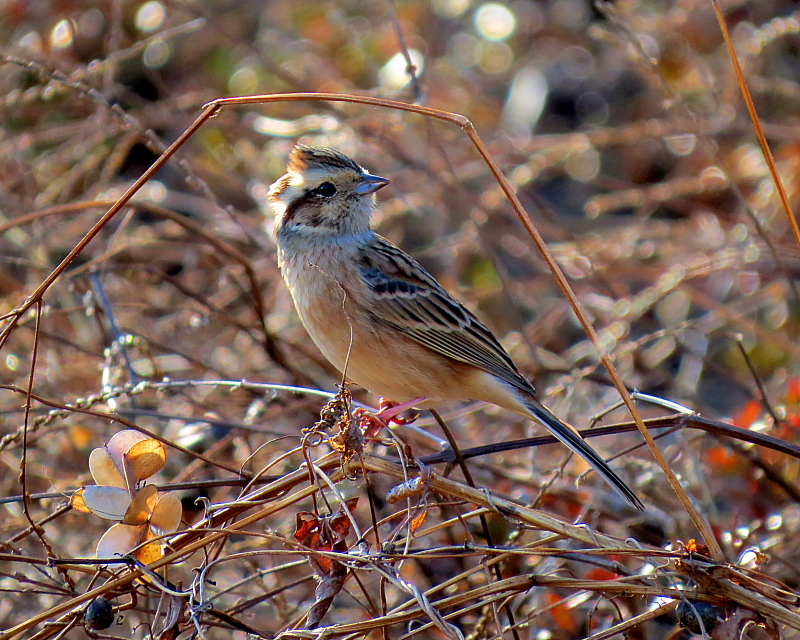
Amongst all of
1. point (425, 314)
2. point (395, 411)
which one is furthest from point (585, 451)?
point (425, 314)

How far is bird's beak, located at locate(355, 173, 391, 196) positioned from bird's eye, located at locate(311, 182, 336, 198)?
107mm

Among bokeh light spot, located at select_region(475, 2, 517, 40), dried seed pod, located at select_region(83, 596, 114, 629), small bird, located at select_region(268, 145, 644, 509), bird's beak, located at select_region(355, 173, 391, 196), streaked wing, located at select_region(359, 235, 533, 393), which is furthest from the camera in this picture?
bokeh light spot, located at select_region(475, 2, 517, 40)

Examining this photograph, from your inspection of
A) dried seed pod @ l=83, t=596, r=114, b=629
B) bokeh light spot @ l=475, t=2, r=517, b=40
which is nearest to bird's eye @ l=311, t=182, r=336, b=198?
dried seed pod @ l=83, t=596, r=114, b=629

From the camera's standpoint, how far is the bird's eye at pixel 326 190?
409cm

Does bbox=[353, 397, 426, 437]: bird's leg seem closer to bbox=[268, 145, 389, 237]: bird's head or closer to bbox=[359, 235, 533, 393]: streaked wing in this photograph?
bbox=[359, 235, 533, 393]: streaked wing

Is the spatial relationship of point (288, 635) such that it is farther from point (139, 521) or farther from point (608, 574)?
point (608, 574)

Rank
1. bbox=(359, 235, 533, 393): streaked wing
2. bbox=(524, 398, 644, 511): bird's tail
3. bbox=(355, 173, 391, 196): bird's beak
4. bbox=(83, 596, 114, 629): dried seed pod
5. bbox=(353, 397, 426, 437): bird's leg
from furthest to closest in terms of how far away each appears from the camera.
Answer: bbox=(355, 173, 391, 196): bird's beak < bbox=(359, 235, 533, 393): streaked wing < bbox=(353, 397, 426, 437): bird's leg < bbox=(524, 398, 644, 511): bird's tail < bbox=(83, 596, 114, 629): dried seed pod

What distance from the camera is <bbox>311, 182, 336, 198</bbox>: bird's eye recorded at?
409 cm

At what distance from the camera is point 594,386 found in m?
4.97

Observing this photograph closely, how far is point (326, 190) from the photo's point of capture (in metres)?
4.10

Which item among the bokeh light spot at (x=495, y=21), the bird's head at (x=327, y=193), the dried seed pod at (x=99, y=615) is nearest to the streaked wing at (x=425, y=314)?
the bird's head at (x=327, y=193)

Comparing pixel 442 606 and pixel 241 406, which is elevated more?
pixel 442 606

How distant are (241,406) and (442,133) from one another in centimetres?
243

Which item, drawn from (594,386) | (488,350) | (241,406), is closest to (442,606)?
(488,350)
